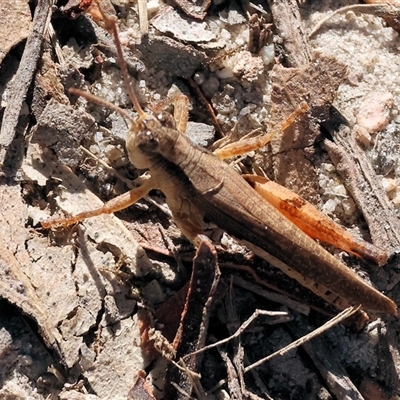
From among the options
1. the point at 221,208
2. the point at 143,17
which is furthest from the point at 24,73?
the point at 221,208

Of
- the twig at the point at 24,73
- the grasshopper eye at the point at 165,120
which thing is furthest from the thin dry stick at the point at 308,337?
the twig at the point at 24,73

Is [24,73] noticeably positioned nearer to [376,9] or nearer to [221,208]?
[221,208]

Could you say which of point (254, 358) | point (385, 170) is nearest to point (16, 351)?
point (254, 358)

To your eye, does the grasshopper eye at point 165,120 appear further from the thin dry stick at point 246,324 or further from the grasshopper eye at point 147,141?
the thin dry stick at point 246,324

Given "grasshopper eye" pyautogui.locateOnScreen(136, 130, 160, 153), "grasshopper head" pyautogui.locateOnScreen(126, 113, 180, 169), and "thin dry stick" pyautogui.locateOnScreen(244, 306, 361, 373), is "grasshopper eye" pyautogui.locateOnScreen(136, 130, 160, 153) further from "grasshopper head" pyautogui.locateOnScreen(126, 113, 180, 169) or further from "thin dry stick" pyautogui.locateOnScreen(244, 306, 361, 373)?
"thin dry stick" pyautogui.locateOnScreen(244, 306, 361, 373)

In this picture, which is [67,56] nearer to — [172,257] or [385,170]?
[172,257]

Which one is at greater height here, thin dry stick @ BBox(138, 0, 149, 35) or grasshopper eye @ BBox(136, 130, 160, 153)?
thin dry stick @ BBox(138, 0, 149, 35)

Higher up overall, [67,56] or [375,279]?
[67,56]

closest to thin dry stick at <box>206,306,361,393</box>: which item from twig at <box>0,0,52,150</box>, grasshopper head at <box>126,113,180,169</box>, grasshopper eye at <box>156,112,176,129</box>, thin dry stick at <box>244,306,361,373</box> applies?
thin dry stick at <box>244,306,361,373</box>
